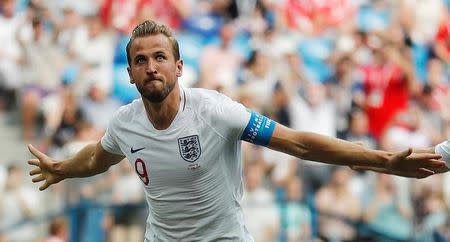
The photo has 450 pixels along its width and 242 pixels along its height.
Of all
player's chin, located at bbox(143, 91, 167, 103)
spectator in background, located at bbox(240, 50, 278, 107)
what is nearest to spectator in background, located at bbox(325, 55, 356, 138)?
spectator in background, located at bbox(240, 50, 278, 107)

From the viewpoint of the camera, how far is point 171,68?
5375 mm

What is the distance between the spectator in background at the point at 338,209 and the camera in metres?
11.3

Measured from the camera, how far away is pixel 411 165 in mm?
5469

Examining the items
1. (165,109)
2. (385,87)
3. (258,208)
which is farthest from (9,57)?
(165,109)

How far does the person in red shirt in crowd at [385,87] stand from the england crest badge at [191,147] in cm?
733

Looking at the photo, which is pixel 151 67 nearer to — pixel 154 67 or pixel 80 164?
pixel 154 67

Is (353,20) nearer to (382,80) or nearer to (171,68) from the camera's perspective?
(382,80)

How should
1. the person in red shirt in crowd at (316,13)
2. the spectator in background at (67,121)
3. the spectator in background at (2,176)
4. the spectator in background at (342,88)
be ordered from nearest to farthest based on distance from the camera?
the spectator in background at (2,176) < the spectator in background at (67,121) < the spectator in background at (342,88) < the person in red shirt in crowd at (316,13)

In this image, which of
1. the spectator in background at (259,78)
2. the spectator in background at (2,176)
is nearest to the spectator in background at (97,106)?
the spectator in background at (2,176)

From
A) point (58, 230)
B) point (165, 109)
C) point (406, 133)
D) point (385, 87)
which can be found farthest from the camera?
point (385, 87)

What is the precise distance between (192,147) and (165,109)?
0.28 m

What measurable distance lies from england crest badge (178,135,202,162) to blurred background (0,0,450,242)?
5256mm

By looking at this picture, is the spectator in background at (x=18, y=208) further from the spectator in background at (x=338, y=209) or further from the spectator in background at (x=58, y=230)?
the spectator in background at (x=338, y=209)

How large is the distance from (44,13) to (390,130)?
4777mm
